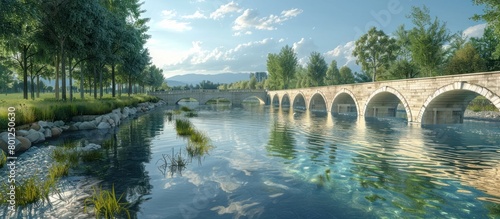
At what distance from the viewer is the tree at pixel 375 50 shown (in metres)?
49.9

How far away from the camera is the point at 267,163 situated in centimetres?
1123

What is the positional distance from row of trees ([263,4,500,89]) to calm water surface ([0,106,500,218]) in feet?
61.6

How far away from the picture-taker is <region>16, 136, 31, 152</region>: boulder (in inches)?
501

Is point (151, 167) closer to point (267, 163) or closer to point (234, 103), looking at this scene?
point (267, 163)

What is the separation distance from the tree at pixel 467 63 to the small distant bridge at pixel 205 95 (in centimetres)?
5218

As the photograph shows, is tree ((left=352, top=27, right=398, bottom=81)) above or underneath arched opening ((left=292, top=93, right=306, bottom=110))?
above

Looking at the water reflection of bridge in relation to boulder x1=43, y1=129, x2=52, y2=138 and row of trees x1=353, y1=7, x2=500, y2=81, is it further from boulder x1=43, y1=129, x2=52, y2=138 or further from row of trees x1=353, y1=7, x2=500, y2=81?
boulder x1=43, y1=129, x2=52, y2=138

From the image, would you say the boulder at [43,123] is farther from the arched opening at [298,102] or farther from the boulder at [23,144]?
the arched opening at [298,102]

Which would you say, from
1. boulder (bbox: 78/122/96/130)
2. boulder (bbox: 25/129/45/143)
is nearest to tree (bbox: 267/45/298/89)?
boulder (bbox: 78/122/96/130)

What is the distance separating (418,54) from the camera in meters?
38.6

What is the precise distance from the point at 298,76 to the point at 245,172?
95.5 m

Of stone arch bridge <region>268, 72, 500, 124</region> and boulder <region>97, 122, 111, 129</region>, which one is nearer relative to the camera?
stone arch bridge <region>268, 72, 500, 124</region>

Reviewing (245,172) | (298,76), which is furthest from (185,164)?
(298,76)

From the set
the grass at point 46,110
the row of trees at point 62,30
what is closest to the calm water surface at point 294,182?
the grass at point 46,110
